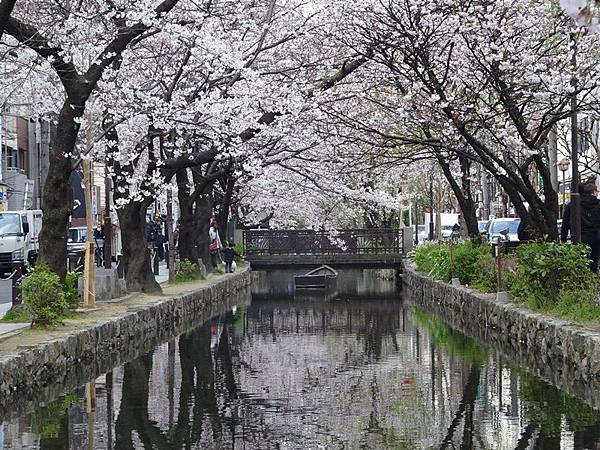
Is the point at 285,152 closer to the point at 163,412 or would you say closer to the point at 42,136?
the point at 163,412

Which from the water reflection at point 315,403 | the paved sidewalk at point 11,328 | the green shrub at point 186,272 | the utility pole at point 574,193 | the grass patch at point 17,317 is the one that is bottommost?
the water reflection at point 315,403

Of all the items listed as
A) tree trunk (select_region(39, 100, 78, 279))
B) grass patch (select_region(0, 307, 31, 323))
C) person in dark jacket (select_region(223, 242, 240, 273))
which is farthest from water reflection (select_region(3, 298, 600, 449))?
person in dark jacket (select_region(223, 242, 240, 273))

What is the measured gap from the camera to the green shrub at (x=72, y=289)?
19766 mm

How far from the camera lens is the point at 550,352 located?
640 inches

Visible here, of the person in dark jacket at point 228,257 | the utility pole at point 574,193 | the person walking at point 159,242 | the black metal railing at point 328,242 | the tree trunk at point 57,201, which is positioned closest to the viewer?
the tree trunk at point 57,201

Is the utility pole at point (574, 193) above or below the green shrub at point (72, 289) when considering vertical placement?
above

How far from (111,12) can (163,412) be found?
793 centimetres

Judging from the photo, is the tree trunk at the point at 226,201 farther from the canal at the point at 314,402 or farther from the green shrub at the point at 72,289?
the canal at the point at 314,402

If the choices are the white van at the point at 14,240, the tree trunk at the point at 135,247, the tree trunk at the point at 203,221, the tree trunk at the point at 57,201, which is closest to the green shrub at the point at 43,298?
the tree trunk at the point at 57,201

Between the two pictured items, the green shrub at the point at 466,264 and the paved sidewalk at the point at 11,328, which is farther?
the green shrub at the point at 466,264

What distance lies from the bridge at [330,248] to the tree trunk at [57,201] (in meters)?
29.5

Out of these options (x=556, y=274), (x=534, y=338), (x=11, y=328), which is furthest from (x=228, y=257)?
(x=534, y=338)

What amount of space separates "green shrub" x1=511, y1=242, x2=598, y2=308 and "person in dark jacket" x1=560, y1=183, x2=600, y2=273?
1802 millimetres

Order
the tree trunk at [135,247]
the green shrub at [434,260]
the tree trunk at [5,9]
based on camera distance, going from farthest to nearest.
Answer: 1. the green shrub at [434,260]
2. the tree trunk at [135,247]
3. the tree trunk at [5,9]
